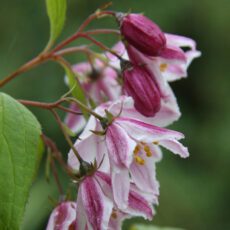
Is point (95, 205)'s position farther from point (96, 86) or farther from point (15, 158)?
point (96, 86)

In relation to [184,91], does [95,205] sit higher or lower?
higher

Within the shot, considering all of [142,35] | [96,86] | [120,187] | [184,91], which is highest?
[142,35]

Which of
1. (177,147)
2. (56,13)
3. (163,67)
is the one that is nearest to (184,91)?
(163,67)

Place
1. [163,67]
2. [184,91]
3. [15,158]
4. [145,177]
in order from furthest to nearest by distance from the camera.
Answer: [184,91] < [163,67] < [145,177] < [15,158]

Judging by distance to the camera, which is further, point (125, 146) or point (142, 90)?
point (142, 90)

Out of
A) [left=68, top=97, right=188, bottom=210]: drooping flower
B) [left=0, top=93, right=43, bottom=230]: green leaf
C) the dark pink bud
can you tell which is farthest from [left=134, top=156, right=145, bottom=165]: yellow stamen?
[left=0, top=93, right=43, bottom=230]: green leaf

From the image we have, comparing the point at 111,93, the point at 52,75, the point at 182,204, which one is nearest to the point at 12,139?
the point at 111,93

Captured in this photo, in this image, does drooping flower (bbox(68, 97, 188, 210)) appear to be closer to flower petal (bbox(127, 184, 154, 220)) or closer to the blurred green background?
flower petal (bbox(127, 184, 154, 220))
